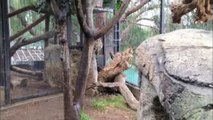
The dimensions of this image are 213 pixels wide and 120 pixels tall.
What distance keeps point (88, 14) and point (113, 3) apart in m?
2.26

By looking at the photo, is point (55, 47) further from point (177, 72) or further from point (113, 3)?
point (177, 72)

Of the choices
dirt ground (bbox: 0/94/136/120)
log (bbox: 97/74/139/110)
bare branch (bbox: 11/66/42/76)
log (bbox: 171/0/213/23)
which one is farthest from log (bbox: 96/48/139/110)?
log (bbox: 171/0/213/23)

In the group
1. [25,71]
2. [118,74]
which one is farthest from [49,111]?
[118,74]

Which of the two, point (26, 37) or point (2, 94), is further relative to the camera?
point (26, 37)

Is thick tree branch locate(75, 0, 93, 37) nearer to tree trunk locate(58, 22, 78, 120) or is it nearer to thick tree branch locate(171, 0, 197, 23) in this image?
tree trunk locate(58, 22, 78, 120)

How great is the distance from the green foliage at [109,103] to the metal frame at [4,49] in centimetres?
150

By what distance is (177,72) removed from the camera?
158 centimetres

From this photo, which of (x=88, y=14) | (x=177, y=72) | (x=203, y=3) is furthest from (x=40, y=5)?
(x=177, y=72)

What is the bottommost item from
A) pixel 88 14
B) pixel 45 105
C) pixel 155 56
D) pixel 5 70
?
pixel 45 105

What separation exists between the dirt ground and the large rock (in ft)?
6.95

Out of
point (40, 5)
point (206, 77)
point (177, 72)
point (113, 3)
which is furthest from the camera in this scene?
point (113, 3)

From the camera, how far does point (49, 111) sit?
173 inches

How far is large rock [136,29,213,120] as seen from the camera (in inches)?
56.9

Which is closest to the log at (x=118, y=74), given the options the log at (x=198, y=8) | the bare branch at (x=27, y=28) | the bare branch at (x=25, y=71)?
the bare branch at (x=25, y=71)
